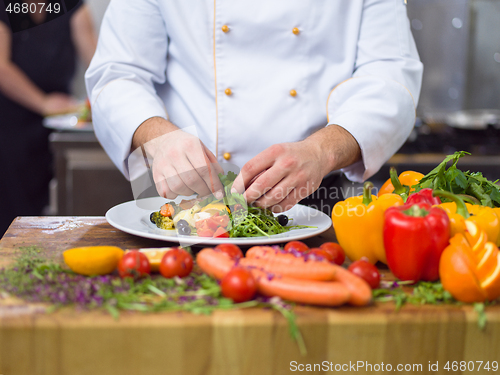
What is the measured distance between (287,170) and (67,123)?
2.17 meters

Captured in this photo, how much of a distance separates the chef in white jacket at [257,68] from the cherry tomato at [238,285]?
64 cm

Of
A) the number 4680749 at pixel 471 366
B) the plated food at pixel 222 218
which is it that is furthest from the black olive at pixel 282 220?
the number 4680749 at pixel 471 366

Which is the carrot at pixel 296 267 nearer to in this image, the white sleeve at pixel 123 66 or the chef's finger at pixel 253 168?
the chef's finger at pixel 253 168

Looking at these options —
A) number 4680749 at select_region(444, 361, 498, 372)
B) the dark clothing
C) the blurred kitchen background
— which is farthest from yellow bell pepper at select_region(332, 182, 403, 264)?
the dark clothing

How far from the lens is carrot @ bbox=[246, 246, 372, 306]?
66 centimetres

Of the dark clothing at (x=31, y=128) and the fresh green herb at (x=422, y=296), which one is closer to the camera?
the fresh green herb at (x=422, y=296)

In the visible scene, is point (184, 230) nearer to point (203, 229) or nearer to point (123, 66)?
point (203, 229)

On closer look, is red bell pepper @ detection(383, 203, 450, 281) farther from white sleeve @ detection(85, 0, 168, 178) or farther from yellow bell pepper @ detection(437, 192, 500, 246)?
white sleeve @ detection(85, 0, 168, 178)

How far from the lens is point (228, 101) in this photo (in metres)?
1.33

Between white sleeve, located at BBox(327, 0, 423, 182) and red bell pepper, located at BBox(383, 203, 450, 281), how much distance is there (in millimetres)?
437

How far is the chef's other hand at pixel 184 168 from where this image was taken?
3.26 feet

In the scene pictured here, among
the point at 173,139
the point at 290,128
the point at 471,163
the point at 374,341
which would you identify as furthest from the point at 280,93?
the point at 471,163

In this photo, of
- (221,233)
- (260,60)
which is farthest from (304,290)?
(260,60)

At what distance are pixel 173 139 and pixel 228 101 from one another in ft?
1.07
